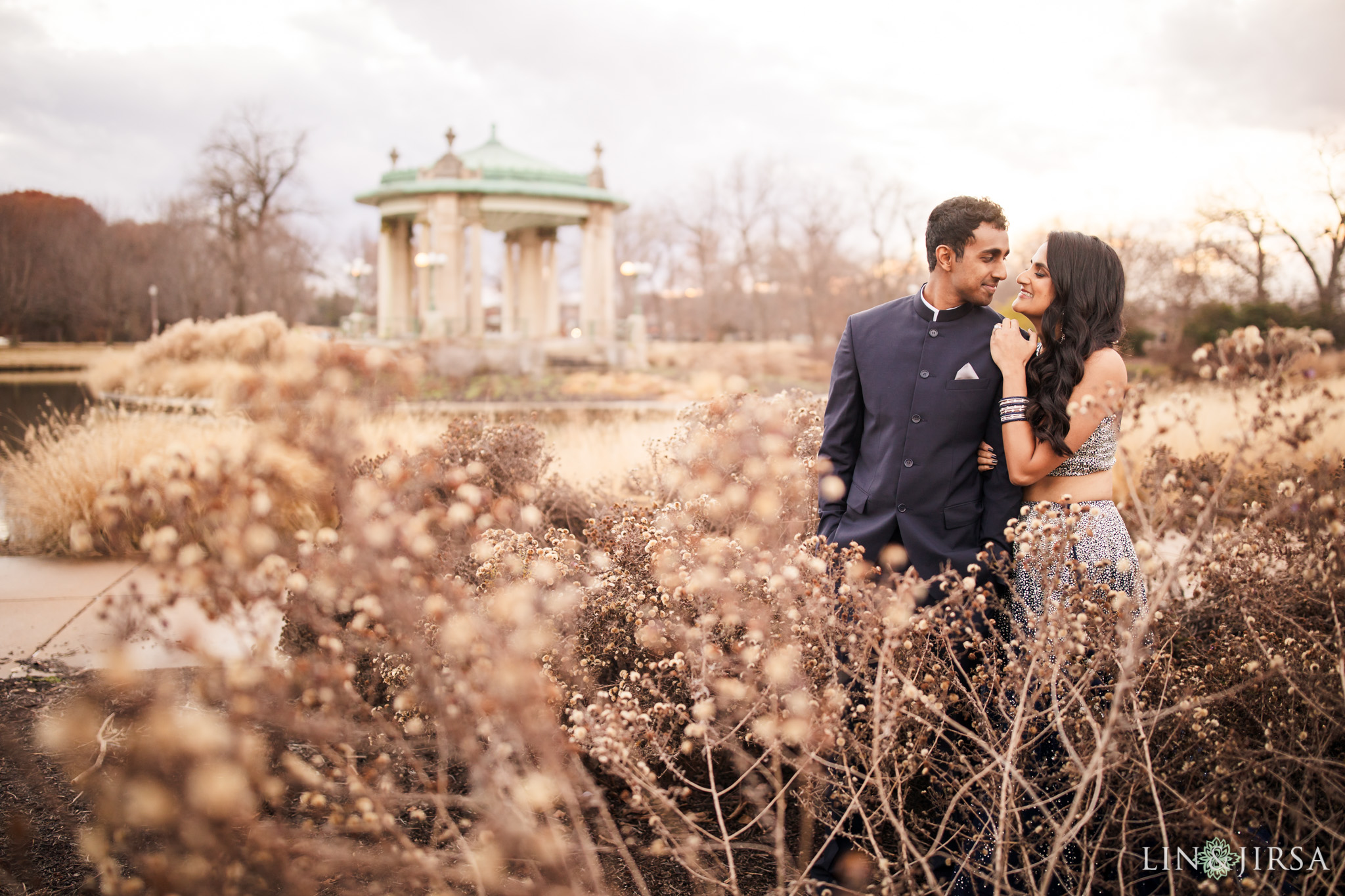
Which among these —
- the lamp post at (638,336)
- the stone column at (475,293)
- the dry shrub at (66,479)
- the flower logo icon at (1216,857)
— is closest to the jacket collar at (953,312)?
the flower logo icon at (1216,857)

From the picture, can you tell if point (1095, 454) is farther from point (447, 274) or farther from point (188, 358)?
point (447, 274)

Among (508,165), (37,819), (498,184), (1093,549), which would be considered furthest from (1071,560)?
(508,165)

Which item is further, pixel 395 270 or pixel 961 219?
pixel 395 270

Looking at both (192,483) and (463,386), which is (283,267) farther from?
(192,483)

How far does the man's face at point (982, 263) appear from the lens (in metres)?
2.68

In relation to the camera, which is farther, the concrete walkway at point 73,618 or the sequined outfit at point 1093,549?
the concrete walkway at point 73,618

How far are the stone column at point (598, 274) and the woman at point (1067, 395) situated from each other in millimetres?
20258

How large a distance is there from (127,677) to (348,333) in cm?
2417

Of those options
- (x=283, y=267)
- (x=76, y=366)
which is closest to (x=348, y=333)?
(x=76, y=366)

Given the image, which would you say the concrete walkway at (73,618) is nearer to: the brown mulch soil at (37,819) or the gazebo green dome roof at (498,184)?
the brown mulch soil at (37,819)

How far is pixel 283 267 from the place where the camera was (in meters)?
41.2

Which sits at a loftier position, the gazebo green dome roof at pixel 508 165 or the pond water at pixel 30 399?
the gazebo green dome roof at pixel 508 165

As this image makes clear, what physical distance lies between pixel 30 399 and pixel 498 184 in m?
11.3

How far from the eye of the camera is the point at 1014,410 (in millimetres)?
2547
